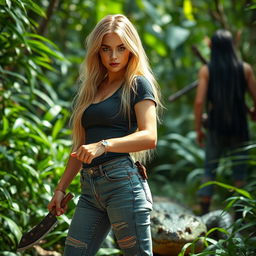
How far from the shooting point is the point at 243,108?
16.4 ft

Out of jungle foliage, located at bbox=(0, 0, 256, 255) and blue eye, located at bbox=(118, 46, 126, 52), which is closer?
blue eye, located at bbox=(118, 46, 126, 52)

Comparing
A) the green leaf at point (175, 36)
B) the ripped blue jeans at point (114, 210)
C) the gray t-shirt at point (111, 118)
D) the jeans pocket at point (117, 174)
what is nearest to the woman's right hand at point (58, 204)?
the ripped blue jeans at point (114, 210)

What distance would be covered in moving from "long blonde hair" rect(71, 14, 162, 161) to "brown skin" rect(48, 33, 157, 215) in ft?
0.10

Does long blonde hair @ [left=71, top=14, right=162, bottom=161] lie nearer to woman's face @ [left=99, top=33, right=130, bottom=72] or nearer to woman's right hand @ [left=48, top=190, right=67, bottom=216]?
woman's face @ [left=99, top=33, right=130, bottom=72]

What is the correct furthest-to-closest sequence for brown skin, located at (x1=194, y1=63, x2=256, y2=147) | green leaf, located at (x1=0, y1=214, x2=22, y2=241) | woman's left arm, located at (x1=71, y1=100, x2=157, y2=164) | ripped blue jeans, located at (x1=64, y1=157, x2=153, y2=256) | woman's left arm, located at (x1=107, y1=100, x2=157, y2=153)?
brown skin, located at (x1=194, y1=63, x2=256, y2=147) → green leaf, located at (x1=0, y1=214, x2=22, y2=241) → ripped blue jeans, located at (x1=64, y1=157, x2=153, y2=256) → woman's left arm, located at (x1=107, y1=100, x2=157, y2=153) → woman's left arm, located at (x1=71, y1=100, x2=157, y2=164)

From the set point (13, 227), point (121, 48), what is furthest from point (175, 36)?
point (121, 48)

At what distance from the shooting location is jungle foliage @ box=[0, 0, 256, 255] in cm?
378

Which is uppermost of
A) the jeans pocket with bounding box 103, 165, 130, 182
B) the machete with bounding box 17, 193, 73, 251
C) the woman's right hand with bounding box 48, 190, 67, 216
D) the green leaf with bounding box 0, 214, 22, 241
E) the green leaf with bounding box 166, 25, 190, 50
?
the green leaf with bounding box 166, 25, 190, 50

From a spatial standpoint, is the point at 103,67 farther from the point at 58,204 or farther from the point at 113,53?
the point at 58,204

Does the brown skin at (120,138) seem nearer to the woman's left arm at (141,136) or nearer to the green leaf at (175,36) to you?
the woman's left arm at (141,136)

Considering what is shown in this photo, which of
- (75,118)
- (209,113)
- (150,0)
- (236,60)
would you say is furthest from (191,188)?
(75,118)

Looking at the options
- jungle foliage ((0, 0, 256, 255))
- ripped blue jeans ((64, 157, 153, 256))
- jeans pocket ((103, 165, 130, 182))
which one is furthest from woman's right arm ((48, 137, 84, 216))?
jungle foliage ((0, 0, 256, 255))

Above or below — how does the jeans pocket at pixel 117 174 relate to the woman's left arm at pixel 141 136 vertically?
below

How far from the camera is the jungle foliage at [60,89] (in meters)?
3.78
